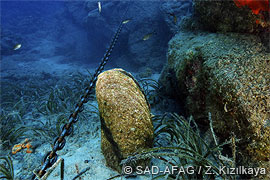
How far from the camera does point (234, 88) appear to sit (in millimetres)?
1556

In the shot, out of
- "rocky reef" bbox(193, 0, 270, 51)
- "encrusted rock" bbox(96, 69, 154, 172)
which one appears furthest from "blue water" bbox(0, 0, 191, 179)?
"rocky reef" bbox(193, 0, 270, 51)

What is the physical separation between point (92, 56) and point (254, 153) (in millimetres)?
16771

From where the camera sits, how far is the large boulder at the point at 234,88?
1386 mm

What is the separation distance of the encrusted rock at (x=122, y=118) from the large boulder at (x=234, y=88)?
0.93m

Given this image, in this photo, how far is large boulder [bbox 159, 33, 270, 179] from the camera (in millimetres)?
1386

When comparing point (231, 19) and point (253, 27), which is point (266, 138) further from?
point (231, 19)

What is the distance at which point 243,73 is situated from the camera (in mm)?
1636

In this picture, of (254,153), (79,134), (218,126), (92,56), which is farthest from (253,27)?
(92,56)

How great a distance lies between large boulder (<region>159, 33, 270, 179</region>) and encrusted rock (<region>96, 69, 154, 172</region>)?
0.93 meters

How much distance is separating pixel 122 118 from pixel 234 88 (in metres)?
1.28

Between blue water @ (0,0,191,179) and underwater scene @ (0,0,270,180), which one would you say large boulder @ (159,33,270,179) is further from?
blue water @ (0,0,191,179)

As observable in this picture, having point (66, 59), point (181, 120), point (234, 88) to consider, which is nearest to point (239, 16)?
point (234, 88)

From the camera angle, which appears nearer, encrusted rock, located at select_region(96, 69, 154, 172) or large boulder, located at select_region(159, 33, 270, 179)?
large boulder, located at select_region(159, 33, 270, 179)

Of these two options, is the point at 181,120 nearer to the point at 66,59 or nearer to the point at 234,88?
the point at 234,88
